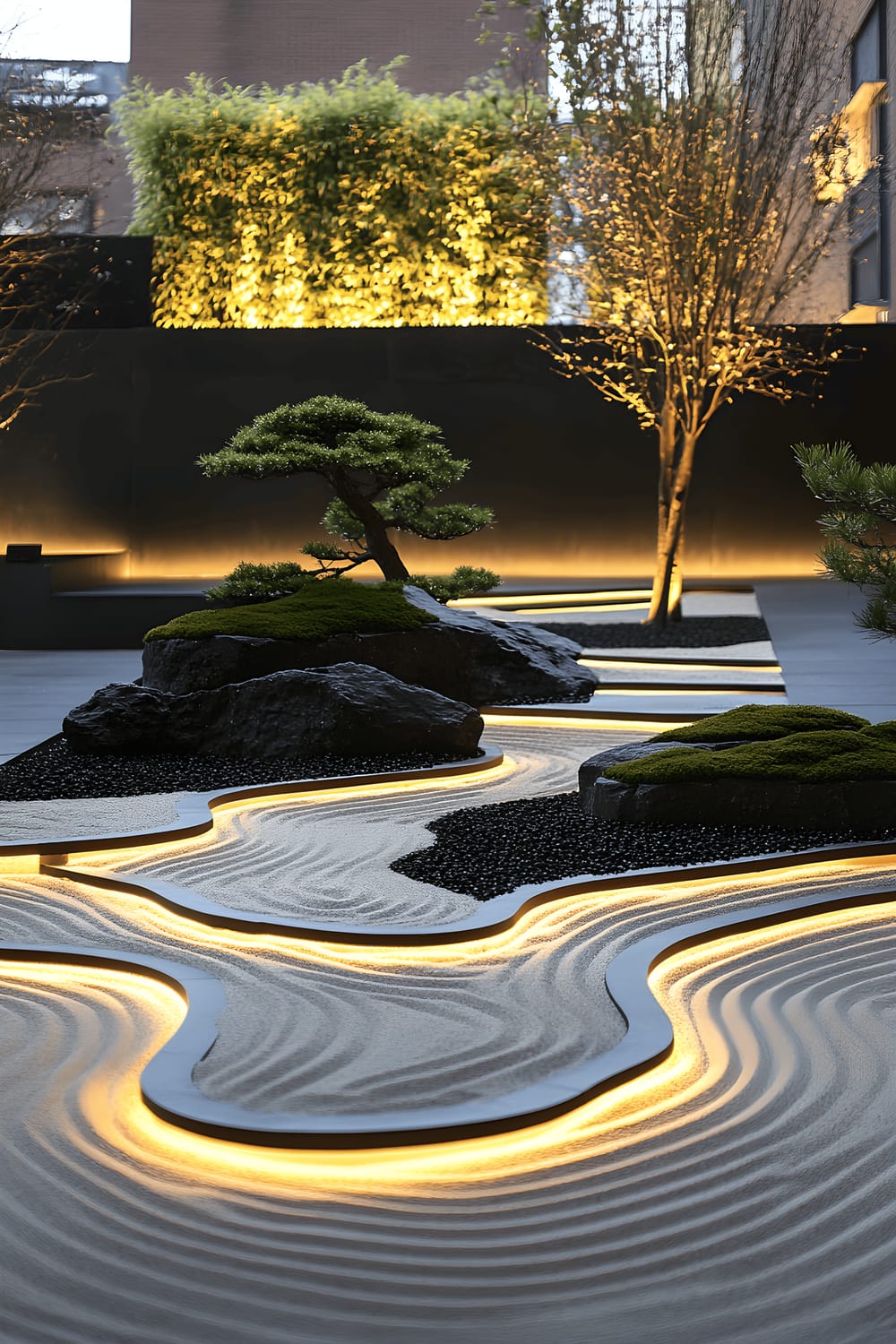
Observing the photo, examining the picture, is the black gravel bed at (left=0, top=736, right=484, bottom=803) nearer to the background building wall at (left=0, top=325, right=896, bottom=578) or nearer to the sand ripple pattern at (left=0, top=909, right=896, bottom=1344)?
the sand ripple pattern at (left=0, top=909, right=896, bottom=1344)

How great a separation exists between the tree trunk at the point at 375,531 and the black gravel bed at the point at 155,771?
9.96 feet

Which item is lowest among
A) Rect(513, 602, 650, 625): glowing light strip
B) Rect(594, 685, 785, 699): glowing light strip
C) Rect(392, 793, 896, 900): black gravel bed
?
Rect(392, 793, 896, 900): black gravel bed

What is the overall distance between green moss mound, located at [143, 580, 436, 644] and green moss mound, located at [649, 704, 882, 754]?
2413 mm

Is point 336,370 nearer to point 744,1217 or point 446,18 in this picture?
point 446,18

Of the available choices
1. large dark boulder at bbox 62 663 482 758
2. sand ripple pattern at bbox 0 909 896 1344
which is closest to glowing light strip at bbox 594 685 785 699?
large dark boulder at bbox 62 663 482 758

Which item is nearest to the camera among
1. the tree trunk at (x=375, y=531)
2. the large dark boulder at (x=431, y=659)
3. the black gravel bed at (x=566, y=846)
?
the black gravel bed at (x=566, y=846)

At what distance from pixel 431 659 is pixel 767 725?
2.72 meters

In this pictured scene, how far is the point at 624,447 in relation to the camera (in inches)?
568

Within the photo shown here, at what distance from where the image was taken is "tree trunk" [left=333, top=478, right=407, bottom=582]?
9.34 m

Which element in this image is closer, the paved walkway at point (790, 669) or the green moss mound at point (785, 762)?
the green moss mound at point (785, 762)

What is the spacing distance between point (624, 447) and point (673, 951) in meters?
11.2

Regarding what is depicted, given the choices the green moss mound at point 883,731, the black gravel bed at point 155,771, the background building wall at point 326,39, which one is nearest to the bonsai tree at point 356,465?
the black gravel bed at point 155,771

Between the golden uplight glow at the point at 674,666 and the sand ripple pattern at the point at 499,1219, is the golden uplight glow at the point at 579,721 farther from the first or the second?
the sand ripple pattern at the point at 499,1219

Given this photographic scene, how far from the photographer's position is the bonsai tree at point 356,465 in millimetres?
8742
